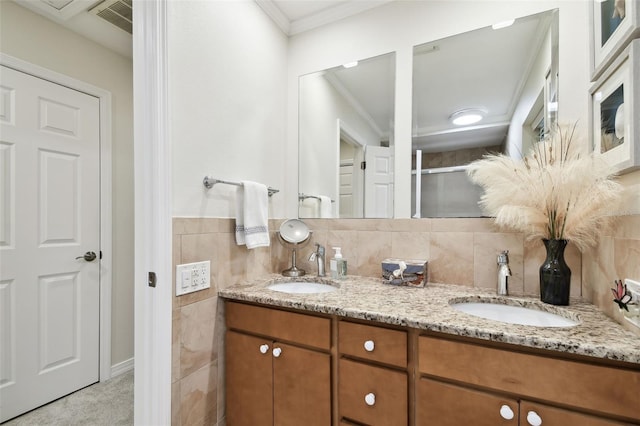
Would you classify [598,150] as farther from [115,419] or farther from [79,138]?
[79,138]

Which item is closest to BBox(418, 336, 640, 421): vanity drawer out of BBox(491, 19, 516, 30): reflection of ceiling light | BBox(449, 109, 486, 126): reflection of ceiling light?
BBox(449, 109, 486, 126): reflection of ceiling light

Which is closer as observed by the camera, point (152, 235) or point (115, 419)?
point (152, 235)

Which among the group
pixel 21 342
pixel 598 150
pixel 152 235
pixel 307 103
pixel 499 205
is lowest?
pixel 21 342

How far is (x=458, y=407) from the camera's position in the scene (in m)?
0.94

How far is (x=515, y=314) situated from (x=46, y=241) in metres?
2.70

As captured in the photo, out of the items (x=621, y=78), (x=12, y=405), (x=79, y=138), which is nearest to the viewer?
(x=621, y=78)

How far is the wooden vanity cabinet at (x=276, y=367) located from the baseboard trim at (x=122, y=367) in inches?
52.9

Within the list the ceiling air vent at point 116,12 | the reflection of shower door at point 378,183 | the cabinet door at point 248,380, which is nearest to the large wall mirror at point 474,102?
the reflection of shower door at point 378,183

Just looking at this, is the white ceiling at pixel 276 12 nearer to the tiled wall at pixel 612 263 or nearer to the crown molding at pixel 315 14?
the crown molding at pixel 315 14

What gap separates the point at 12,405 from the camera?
5.56 ft

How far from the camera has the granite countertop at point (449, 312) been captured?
0.80 meters

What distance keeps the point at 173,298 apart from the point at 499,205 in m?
1.48

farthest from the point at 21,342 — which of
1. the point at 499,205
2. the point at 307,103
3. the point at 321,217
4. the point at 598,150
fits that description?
the point at 598,150

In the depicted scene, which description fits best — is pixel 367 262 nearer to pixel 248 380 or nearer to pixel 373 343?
pixel 373 343
